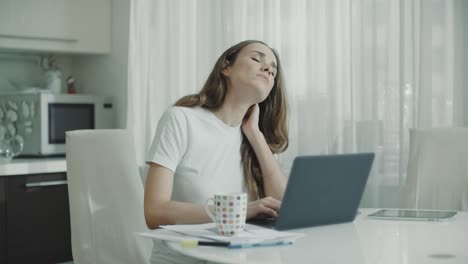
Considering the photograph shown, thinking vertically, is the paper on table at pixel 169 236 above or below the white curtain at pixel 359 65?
below

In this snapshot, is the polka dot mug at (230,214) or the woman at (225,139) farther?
the woman at (225,139)

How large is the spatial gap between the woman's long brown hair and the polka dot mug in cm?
70

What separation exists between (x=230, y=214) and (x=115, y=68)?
2962 mm

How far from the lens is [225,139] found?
2299 millimetres

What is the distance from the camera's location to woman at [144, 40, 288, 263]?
2.12 meters

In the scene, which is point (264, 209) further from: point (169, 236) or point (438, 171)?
point (438, 171)

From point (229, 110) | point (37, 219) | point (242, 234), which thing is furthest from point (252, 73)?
point (37, 219)

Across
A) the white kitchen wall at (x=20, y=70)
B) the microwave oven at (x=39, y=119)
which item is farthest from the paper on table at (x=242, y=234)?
the white kitchen wall at (x=20, y=70)

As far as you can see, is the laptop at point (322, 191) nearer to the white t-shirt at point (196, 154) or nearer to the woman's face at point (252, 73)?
the white t-shirt at point (196, 154)

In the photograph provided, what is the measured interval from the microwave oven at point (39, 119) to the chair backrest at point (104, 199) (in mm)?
1817

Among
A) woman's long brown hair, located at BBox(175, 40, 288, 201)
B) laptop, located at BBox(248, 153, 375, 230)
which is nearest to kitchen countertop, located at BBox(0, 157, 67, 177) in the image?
woman's long brown hair, located at BBox(175, 40, 288, 201)

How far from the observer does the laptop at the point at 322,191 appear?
172 cm

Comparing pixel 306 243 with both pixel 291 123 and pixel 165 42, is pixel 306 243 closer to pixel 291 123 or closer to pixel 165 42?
pixel 291 123

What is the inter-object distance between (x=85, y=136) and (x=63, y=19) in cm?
206
